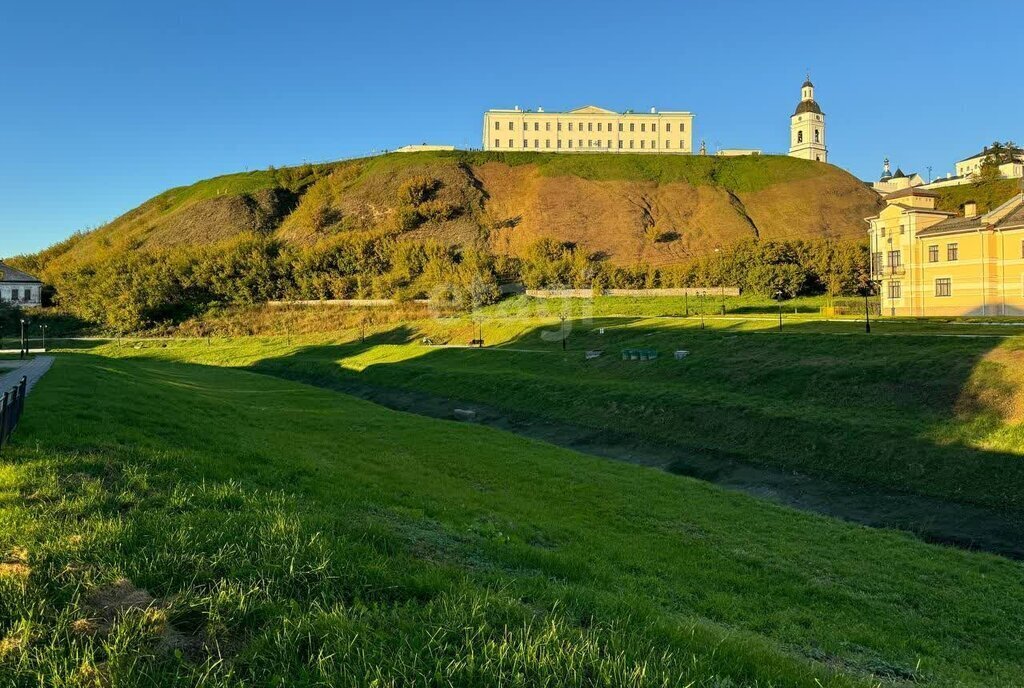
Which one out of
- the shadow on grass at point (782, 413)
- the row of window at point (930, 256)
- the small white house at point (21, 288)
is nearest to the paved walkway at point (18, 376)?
the shadow on grass at point (782, 413)

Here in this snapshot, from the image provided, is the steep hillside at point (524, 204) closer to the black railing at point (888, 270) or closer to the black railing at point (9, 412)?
the black railing at point (888, 270)

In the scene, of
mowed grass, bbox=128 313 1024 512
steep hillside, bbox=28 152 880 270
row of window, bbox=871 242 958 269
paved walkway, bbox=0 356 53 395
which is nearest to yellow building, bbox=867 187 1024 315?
row of window, bbox=871 242 958 269

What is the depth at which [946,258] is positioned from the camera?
5822 centimetres

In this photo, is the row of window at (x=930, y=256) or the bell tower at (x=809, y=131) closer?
the row of window at (x=930, y=256)

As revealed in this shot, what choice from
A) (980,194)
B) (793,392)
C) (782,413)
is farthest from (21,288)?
(980,194)

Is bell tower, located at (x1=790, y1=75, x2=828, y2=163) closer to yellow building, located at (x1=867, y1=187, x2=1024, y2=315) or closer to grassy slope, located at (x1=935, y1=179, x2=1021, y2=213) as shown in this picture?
grassy slope, located at (x1=935, y1=179, x2=1021, y2=213)

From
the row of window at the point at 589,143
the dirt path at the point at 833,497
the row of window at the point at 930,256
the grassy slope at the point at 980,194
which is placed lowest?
the dirt path at the point at 833,497

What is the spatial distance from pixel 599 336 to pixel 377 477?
42.2 metres

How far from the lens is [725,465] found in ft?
94.0

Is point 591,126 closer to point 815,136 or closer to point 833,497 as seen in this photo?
point 815,136

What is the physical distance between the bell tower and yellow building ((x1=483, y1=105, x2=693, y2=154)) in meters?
38.1

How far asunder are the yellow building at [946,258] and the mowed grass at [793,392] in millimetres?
14977

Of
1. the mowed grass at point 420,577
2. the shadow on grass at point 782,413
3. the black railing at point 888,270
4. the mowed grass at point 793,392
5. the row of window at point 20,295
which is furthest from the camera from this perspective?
the row of window at point 20,295

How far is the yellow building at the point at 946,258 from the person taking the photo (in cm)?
5456
